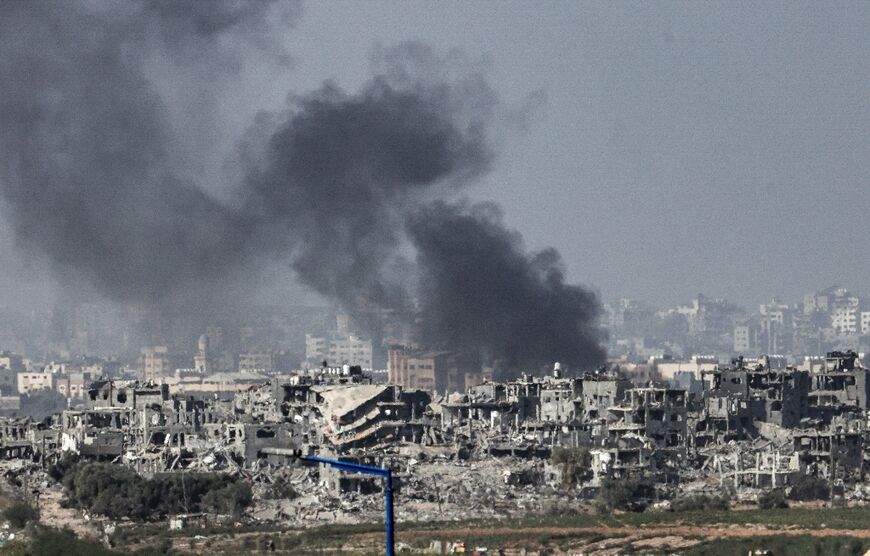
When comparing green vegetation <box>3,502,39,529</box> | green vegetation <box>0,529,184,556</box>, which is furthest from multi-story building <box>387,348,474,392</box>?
green vegetation <box>0,529,184,556</box>

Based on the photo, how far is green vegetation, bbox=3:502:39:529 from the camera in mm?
66125

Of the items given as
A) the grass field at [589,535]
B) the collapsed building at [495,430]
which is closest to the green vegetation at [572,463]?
the collapsed building at [495,430]

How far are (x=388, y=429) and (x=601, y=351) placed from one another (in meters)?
35.0

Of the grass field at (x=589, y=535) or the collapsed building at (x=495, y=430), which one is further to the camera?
the collapsed building at (x=495, y=430)

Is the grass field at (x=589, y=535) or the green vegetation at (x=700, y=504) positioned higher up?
the green vegetation at (x=700, y=504)

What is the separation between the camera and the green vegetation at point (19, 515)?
6612cm

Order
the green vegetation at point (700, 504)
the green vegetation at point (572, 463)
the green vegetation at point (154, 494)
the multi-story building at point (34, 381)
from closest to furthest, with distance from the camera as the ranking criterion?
Result: the green vegetation at point (700, 504)
the green vegetation at point (154, 494)
the green vegetation at point (572, 463)
the multi-story building at point (34, 381)

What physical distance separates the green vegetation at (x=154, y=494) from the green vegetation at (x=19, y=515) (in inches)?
133

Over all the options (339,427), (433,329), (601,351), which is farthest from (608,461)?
(433,329)

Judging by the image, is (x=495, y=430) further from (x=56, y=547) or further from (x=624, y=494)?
(x=56, y=547)

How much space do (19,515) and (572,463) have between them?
17.3 m

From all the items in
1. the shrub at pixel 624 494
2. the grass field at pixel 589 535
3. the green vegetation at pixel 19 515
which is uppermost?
the shrub at pixel 624 494

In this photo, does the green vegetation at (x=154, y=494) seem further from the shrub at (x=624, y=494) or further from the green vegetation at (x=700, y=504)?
the green vegetation at (x=700, y=504)

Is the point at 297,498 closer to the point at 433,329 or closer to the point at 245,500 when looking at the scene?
the point at 245,500
